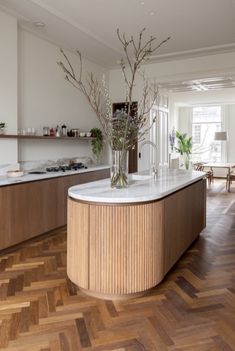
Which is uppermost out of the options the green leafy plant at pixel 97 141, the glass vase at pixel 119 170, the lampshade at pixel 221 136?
the lampshade at pixel 221 136

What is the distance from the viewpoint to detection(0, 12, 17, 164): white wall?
4227 mm

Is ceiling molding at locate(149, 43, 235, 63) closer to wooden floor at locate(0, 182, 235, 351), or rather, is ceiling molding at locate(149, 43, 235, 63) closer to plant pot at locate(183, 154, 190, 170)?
wooden floor at locate(0, 182, 235, 351)

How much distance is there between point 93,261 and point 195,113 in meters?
10.8

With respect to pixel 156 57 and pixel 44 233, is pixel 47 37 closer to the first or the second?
pixel 156 57

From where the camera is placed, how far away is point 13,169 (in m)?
4.43

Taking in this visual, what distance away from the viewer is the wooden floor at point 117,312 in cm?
210

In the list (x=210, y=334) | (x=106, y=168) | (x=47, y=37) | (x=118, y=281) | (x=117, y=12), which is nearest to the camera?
(x=210, y=334)

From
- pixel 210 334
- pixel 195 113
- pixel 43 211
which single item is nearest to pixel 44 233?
pixel 43 211

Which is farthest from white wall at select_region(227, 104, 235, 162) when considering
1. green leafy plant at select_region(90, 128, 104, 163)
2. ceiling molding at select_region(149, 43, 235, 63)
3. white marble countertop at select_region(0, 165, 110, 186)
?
white marble countertop at select_region(0, 165, 110, 186)

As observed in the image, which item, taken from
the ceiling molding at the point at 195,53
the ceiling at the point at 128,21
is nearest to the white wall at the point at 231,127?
the ceiling molding at the point at 195,53

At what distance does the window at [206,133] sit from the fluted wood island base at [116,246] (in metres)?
10.0

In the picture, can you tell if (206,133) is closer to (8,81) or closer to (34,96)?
(34,96)

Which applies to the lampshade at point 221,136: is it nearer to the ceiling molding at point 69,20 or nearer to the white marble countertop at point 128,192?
the ceiling molding at point 69,20

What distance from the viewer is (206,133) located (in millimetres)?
12305
